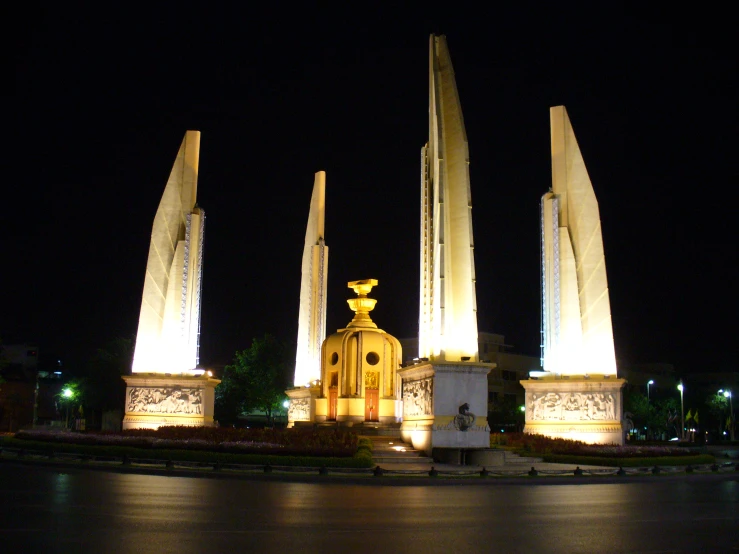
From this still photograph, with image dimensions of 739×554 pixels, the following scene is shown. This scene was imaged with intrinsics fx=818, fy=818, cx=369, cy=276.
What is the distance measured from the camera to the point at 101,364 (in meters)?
57.7

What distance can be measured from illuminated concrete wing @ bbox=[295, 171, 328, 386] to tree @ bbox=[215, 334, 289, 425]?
17761 millimetres

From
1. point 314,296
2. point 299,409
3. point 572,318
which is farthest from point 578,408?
point 314,296

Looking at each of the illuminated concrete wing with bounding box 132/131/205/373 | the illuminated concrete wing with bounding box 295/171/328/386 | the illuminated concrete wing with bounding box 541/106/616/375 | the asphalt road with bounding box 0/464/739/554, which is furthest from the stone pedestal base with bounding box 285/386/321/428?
the asphalt road with bounding box 0/464/739/554

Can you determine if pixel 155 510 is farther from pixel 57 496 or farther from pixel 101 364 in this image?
pixel 101 364

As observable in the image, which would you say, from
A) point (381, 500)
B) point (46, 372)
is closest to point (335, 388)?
point (381, 500)

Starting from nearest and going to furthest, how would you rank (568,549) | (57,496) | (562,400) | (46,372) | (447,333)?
(568,549) < (57,496) < (447,333) < (562,400) < (46,372)

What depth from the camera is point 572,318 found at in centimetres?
3384

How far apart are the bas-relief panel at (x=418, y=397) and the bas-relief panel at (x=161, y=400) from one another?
978 centimetres

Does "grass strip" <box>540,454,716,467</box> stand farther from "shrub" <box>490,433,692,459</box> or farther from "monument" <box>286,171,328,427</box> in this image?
"monument" <box>286,171,328,427</box>

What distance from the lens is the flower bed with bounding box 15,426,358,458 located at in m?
25.0

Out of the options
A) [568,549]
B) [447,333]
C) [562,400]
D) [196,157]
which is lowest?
[568,549]

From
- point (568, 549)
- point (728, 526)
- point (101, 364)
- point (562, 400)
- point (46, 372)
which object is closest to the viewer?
point (568, 549)

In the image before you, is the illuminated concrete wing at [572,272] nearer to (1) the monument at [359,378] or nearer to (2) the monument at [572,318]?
(2) the monument at [572,318]

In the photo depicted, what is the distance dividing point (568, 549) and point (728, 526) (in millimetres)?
3817
